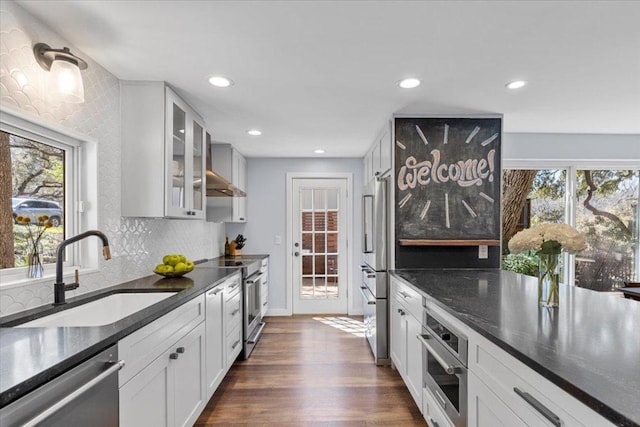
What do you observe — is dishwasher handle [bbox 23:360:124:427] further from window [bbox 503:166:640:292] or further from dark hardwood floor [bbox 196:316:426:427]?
window [bbox 503:166:640:292]

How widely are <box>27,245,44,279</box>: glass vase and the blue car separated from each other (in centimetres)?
17

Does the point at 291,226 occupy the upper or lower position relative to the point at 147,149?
lower

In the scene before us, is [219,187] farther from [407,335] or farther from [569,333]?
[569,333]

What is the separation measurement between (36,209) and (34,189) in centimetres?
10

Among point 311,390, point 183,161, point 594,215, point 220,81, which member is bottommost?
point 311,390

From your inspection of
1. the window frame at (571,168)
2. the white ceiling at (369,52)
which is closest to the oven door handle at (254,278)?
the white ceiling at (369,52)

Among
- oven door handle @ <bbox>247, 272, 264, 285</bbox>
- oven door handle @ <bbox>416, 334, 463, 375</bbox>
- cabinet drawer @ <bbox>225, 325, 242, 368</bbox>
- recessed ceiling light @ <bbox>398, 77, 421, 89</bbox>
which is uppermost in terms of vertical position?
recessed ceiling light @ <bbox>398, 77, 421, 89</bbox>

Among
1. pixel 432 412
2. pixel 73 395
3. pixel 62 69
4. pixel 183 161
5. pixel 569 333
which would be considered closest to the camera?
pixel 73 395

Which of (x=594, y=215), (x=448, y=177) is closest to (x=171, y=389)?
(x=448, y=177)

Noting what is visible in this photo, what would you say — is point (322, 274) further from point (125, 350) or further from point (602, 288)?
point (125, 350)

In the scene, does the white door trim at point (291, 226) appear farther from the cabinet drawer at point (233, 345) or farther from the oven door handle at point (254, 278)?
the cabinet drawer at point (233, 345)

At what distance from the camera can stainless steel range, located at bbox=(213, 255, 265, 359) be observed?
3348mm

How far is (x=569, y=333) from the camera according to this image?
1252 mm

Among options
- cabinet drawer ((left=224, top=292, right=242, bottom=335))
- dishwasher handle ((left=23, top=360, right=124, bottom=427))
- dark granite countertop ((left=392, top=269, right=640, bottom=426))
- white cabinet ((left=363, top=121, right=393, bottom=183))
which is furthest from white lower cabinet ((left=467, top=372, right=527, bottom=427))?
white cabinet ((left=363, top=121, right=393, bottom=183))
